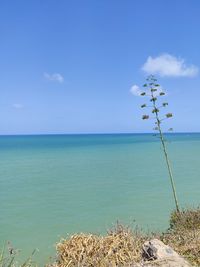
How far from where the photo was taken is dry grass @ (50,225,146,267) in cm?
686

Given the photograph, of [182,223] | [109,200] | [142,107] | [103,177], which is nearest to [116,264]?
[182,223]

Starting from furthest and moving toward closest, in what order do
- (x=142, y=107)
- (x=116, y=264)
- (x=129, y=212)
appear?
1. (x=129, y=212)
2. (x=142, y=107)
3. (x=116, y=264)

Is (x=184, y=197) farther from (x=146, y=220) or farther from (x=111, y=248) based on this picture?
(x=111, y=248)

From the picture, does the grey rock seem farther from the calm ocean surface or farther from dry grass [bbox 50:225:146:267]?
the calm ocean surface

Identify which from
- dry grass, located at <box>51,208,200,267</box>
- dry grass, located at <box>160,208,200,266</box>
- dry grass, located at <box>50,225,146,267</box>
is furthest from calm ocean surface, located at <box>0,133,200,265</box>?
dry grass, located at <box>50,225,146,267</box>

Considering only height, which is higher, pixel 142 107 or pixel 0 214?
pixel 142 107

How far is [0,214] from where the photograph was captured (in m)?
18.2

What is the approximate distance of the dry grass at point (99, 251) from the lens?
6863mm

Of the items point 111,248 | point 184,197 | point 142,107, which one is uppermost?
point 142,107

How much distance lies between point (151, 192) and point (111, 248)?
53.0 feet

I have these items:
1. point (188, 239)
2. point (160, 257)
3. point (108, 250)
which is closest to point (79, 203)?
point (188, 239)

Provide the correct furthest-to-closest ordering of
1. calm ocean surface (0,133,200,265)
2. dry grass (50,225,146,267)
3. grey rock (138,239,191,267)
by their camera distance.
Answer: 1. calm ocean surface (0,133,200,265)
2. dry grass (50,225,146,267)
3. grey rock (138,239,191,267)

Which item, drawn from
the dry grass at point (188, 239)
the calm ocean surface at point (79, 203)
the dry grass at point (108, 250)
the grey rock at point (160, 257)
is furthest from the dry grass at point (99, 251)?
the calm ocean surface at point (79, 203)

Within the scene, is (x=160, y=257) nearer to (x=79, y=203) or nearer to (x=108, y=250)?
(x=108, y=250)
